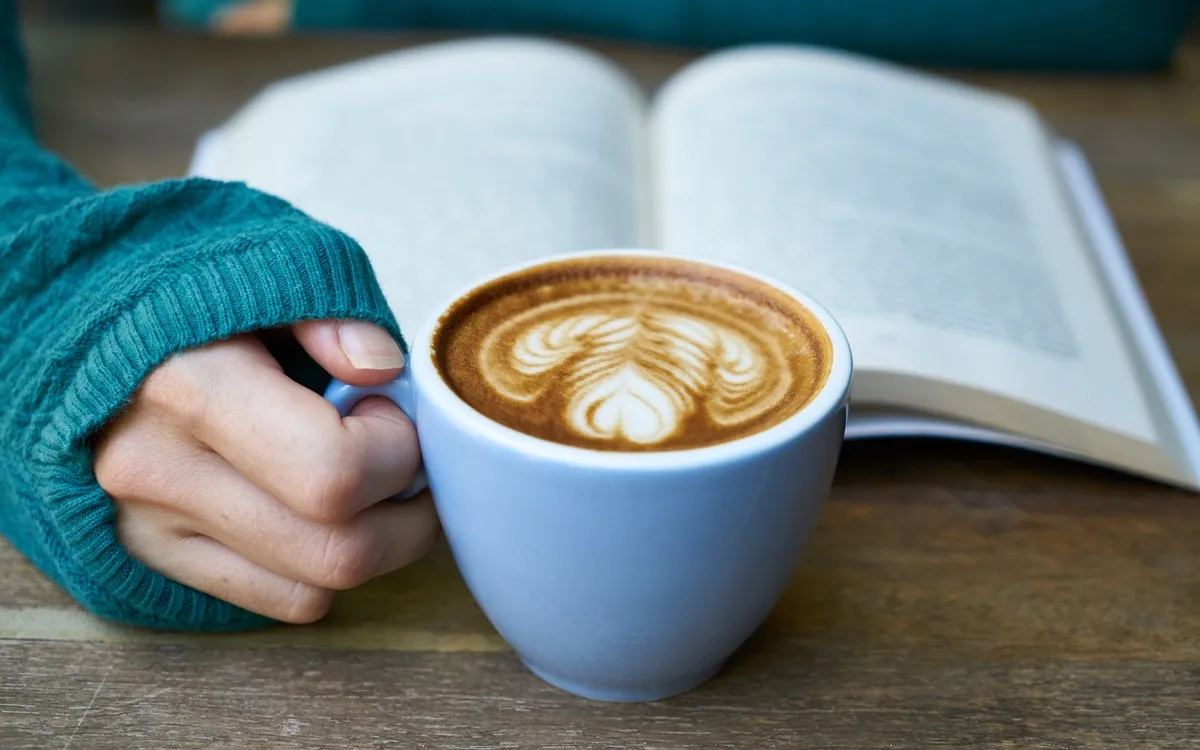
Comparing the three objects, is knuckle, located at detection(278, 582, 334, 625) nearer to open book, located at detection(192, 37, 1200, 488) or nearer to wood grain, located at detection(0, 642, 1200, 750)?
wood grain, located at detection(0, 642, 1200, 750)

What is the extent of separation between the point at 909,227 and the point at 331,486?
20.8 inches

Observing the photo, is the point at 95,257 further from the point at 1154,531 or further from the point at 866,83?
the point at 866,83

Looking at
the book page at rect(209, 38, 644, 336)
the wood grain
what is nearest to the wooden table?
the wood grain

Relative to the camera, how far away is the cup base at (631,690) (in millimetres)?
504

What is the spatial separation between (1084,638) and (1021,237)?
393mm

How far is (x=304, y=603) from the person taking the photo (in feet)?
1.68

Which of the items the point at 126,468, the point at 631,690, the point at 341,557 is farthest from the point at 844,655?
the point at 126,468

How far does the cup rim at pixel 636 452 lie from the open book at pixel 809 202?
12 cm

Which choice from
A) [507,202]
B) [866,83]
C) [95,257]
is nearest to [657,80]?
[866,83]

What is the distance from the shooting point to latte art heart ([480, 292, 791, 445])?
47cm

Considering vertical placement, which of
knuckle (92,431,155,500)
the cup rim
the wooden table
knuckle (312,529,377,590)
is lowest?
the wooden table

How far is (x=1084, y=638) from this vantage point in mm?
555

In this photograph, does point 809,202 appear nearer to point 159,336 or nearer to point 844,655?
point 844,655

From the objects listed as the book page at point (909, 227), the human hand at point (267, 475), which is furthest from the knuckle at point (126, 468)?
the book page at point (909, 227)
